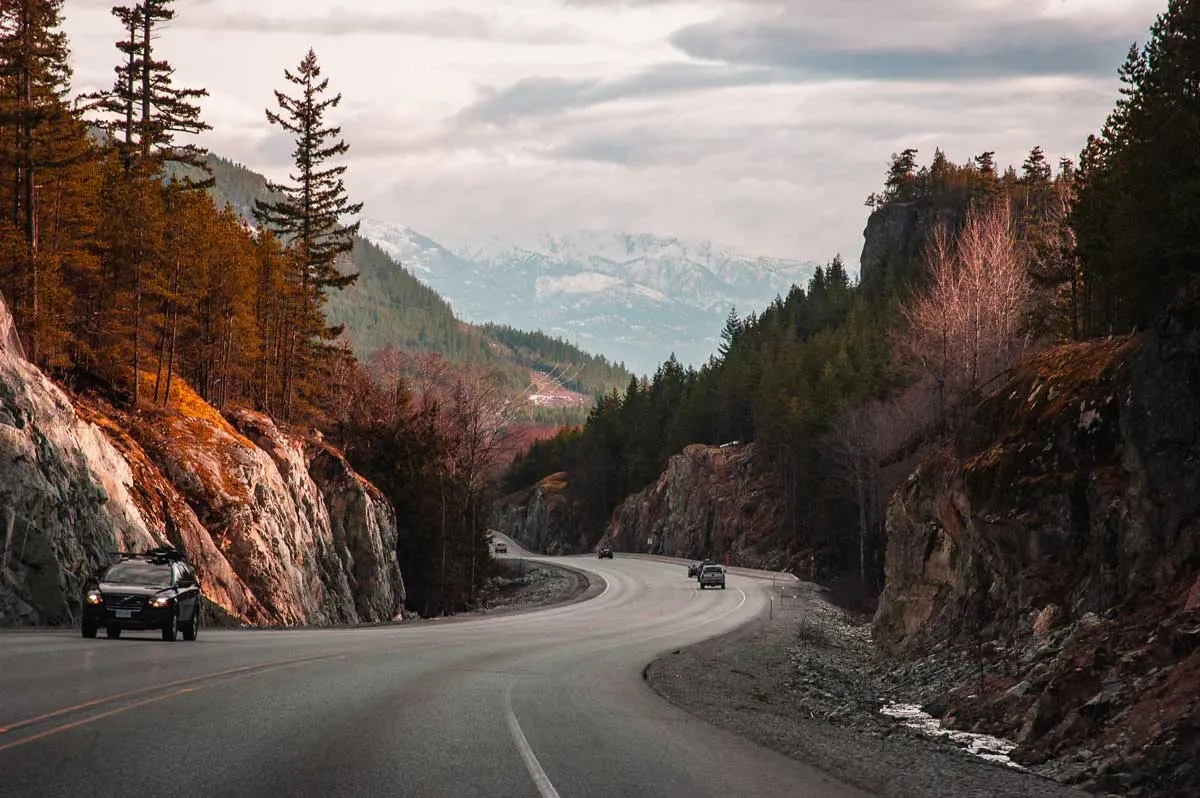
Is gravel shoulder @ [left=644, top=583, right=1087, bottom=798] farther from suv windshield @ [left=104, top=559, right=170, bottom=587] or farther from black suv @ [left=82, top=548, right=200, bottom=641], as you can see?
suv windshield @ [left=104, top=559, right=170, bottom=587]

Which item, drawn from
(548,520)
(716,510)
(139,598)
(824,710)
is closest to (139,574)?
(139,598)

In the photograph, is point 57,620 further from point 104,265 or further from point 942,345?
point 942,345

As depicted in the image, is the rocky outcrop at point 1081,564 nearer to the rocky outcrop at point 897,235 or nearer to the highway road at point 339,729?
the highway road at point 339,729

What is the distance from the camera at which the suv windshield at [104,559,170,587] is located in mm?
21594

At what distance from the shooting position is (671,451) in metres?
129

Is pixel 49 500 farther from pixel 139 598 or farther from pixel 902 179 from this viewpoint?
pixel 902 179

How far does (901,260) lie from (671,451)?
41875 millimetres

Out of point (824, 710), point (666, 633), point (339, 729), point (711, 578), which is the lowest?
point (711, 578)

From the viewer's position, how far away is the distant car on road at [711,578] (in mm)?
66375

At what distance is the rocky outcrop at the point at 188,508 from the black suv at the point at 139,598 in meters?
5.17

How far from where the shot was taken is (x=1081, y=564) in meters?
21.1

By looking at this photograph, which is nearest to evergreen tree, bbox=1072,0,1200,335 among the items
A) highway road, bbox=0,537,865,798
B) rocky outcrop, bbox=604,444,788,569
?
highway road, bbox=0,537,865,798

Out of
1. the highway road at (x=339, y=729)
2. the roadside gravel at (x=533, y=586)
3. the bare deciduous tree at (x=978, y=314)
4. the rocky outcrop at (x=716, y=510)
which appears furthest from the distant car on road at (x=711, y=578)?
the highway road at (x=339, y=729)

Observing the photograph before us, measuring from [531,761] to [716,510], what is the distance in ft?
315
